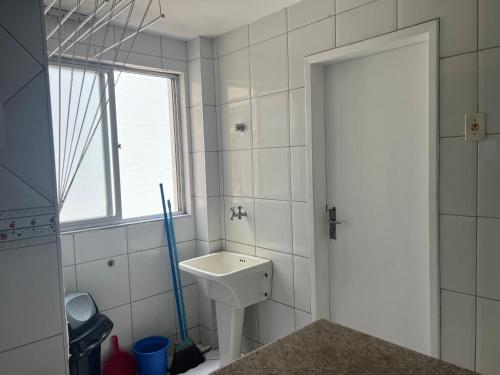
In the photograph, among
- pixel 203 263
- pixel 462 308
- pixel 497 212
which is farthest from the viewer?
pixel 203 263

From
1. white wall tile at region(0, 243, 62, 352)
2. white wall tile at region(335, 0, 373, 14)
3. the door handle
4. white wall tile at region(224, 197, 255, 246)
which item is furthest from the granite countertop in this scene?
white wall tile at region(224, 197, 255, 246)

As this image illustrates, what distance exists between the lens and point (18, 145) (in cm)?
126

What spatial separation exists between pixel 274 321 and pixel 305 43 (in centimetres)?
166

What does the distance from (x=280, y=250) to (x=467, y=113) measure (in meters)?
1.26

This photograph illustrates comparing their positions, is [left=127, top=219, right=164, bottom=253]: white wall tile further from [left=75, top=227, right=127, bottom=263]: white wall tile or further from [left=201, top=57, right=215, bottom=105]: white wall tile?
[left=201, top=57, right=215, bottom=105]: white wall tile

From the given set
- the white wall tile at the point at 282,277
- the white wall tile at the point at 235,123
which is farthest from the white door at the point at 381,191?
the white wall tile at the point at 235,123

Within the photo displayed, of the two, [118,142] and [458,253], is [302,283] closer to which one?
[458,253]

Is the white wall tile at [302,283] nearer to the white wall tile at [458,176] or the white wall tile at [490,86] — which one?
the white wall tile at [458,176]

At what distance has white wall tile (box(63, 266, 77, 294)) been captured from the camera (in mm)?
2104

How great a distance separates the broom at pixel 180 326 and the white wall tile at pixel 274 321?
0.45 metres

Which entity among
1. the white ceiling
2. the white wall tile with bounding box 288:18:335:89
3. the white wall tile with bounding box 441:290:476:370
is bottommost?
the white wall tile with bounding box 441:290:476:370

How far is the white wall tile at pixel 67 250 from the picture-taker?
2086 millimetres

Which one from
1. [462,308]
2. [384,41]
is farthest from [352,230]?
[384,41]

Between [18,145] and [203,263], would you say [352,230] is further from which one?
[18,145]
